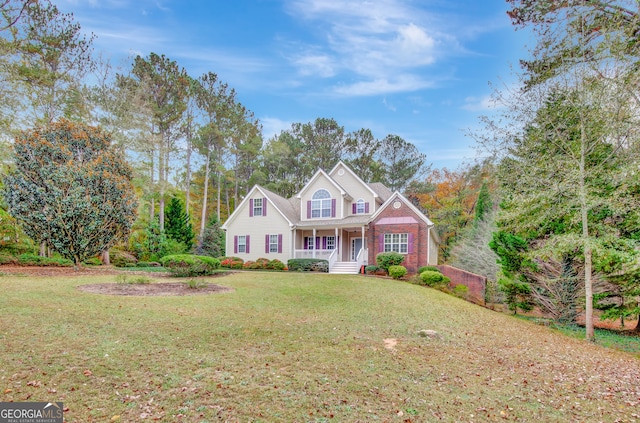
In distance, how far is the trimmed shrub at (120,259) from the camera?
21562 mm

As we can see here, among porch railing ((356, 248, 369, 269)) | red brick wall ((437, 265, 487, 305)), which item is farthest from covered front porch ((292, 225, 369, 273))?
red brick wall ((437, 265, 487, 305))

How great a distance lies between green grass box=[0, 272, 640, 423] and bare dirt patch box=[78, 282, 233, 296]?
1026 millimetres

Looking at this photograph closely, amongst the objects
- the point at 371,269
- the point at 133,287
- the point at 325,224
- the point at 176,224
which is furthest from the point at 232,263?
the point at 133,287

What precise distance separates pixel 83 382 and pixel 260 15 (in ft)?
40.5

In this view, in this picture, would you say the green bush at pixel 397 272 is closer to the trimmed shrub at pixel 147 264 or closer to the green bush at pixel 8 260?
the trimmed shrub at pixel 147 264

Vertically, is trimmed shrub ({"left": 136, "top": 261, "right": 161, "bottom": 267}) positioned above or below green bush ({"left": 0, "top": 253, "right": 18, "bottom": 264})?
below

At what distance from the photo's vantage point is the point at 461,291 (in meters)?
15.7

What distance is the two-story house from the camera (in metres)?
20.9

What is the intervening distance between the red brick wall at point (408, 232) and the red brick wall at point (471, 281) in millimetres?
2034

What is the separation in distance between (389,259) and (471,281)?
14.7 ft

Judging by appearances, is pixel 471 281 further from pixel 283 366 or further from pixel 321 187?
pixel 283 366

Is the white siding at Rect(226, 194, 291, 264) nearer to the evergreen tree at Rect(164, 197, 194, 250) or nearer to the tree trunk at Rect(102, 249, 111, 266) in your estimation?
the evergreen tree at Rect(164, 197, 194, 250)

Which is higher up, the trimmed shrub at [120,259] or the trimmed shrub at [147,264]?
the trimmed shrub at [120,259]

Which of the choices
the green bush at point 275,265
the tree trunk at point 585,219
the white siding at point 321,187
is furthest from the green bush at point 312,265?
the tree trunk at point 585,219
